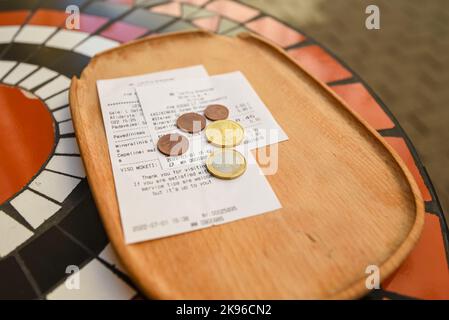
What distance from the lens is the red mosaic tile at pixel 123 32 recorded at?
36.1 inches

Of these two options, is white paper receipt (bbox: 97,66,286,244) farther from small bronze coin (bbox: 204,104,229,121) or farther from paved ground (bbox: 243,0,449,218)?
paved ground (bbox: 243,0,449,218)

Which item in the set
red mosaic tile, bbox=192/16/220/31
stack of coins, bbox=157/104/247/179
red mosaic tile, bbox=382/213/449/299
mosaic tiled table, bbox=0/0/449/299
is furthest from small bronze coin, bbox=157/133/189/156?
red mosaic tile, bbox=192/16/220/31

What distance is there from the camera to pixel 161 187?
569mm

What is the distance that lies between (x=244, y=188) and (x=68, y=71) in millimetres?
502

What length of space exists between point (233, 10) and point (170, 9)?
17cm

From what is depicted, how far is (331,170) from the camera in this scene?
2.00 feet

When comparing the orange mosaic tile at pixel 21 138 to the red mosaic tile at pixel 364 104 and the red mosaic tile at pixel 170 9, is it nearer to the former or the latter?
the red mosaic tile at pixel 170 9

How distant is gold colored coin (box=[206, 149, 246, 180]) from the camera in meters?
0.59

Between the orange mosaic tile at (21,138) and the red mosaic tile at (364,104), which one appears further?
the red mosaic tile at (364,104)

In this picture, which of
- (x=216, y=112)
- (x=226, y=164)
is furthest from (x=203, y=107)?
(x=226, y=164)

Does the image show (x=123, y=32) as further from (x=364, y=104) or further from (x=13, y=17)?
(x=364, y=104)

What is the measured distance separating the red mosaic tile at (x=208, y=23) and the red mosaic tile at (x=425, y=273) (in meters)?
0.70

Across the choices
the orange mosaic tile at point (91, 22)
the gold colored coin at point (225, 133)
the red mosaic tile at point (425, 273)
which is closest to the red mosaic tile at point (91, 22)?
the orange mosaic tile at point (91, 22)
